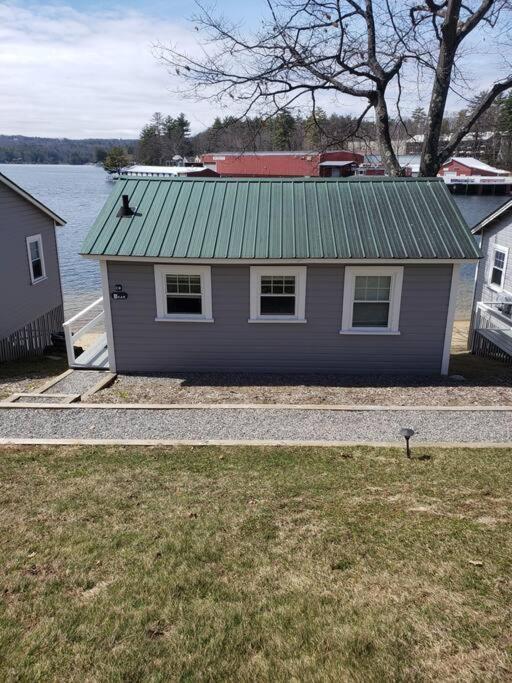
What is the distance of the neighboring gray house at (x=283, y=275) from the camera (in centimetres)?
1118

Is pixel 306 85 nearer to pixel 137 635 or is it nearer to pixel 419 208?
pixel 419 208

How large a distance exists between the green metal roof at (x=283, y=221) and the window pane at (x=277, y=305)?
3.68 feet

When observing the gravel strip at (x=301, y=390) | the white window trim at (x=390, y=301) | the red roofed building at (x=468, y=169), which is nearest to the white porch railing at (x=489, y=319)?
the gravel strip at (x=301, y=390)

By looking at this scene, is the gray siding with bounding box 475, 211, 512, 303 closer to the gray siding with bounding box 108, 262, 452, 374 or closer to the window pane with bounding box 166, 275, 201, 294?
the gray siding with bounding box 108, 262, 452, 374

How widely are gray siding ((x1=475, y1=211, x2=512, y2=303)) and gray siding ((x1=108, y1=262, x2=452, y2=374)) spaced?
6.09 meters

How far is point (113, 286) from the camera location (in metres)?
11.6

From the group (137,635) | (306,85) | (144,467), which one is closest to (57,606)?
(137,635)

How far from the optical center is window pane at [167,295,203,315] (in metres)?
11.8

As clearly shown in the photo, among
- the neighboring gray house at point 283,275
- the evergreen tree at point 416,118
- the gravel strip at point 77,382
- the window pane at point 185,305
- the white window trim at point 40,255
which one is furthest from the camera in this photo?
the evergreen tree at point 416,118

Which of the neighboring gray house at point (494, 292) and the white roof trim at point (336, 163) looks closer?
the neighboring gray house at point (494, 292)

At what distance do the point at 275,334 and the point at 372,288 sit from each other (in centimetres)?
247

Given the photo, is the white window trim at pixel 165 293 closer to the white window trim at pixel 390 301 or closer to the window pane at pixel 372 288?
the white window trim at pixel 390 301

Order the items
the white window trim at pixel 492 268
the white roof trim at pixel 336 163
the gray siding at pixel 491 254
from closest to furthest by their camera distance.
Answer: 1. the gray siding at pixel 491 254
2. the white window trim at pixel 492 268
3. the white roof trim at pixel 336 163

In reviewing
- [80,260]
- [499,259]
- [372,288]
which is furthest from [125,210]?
[80,260]
